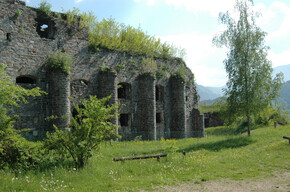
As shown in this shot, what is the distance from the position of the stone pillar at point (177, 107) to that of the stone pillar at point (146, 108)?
2.89m

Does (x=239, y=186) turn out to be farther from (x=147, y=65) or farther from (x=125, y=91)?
(x=147, y=65)

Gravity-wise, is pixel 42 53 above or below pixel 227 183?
above

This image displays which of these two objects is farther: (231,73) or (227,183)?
(231,73)

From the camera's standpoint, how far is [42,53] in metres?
16.4

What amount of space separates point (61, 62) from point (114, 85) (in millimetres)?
4121

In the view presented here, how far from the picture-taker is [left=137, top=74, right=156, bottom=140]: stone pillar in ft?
65.7

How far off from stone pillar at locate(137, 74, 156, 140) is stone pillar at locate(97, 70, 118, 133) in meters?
2.88

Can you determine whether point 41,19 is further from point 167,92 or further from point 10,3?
point 167,92

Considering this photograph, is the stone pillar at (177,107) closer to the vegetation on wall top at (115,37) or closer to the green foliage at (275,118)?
the vegetation on wall top at (115,37)

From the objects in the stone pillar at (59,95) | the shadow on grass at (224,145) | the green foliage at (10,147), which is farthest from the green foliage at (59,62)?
the shadow on grass at (224,145)

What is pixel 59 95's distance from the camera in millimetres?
15578

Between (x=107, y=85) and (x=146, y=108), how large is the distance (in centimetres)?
387

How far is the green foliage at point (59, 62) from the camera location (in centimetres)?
1569

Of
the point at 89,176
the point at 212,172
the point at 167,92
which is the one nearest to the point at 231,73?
the point at 167,92
